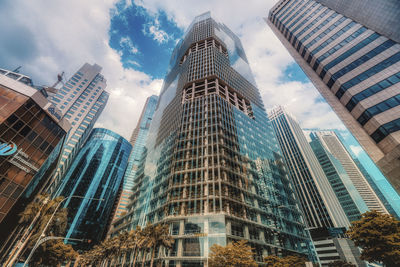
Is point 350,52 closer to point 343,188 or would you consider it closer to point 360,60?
point 360,60

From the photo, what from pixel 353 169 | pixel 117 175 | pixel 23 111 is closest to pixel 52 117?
pixel 23 111

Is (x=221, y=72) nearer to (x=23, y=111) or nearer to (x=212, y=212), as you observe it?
(x=212, y=212)

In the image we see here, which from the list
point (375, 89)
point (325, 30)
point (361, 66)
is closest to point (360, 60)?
point (361, 66)

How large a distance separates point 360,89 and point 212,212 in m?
39.7

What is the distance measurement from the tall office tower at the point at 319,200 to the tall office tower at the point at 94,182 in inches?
5023

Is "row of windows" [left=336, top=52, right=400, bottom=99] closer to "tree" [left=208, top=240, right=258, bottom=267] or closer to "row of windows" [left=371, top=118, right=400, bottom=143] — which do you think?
"row of windows" [left=371, top=118, right=400, bottom=143]

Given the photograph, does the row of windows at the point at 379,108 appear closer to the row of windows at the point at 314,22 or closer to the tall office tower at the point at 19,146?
the row of windows at the point at 314,22

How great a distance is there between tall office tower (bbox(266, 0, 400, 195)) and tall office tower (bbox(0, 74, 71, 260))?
5731 cm

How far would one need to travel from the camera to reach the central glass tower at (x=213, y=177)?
3959 cm

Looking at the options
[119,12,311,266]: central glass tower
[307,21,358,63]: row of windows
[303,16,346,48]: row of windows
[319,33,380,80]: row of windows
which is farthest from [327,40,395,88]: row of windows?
[119,12,311,266]: central glass tower

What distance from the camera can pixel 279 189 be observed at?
5962 centimetres

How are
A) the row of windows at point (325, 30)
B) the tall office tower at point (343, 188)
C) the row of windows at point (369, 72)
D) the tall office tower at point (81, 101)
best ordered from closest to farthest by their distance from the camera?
the row of windows at point (369, 72) → the row of windows at point (325, 30) → the tall office tower at point (81, 101) → the tall office tower at point (343, 188)

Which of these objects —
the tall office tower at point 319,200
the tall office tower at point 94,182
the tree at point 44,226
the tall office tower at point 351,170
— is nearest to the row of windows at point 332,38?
the tree at point 44,226

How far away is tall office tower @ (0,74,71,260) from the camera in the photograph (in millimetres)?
24641
